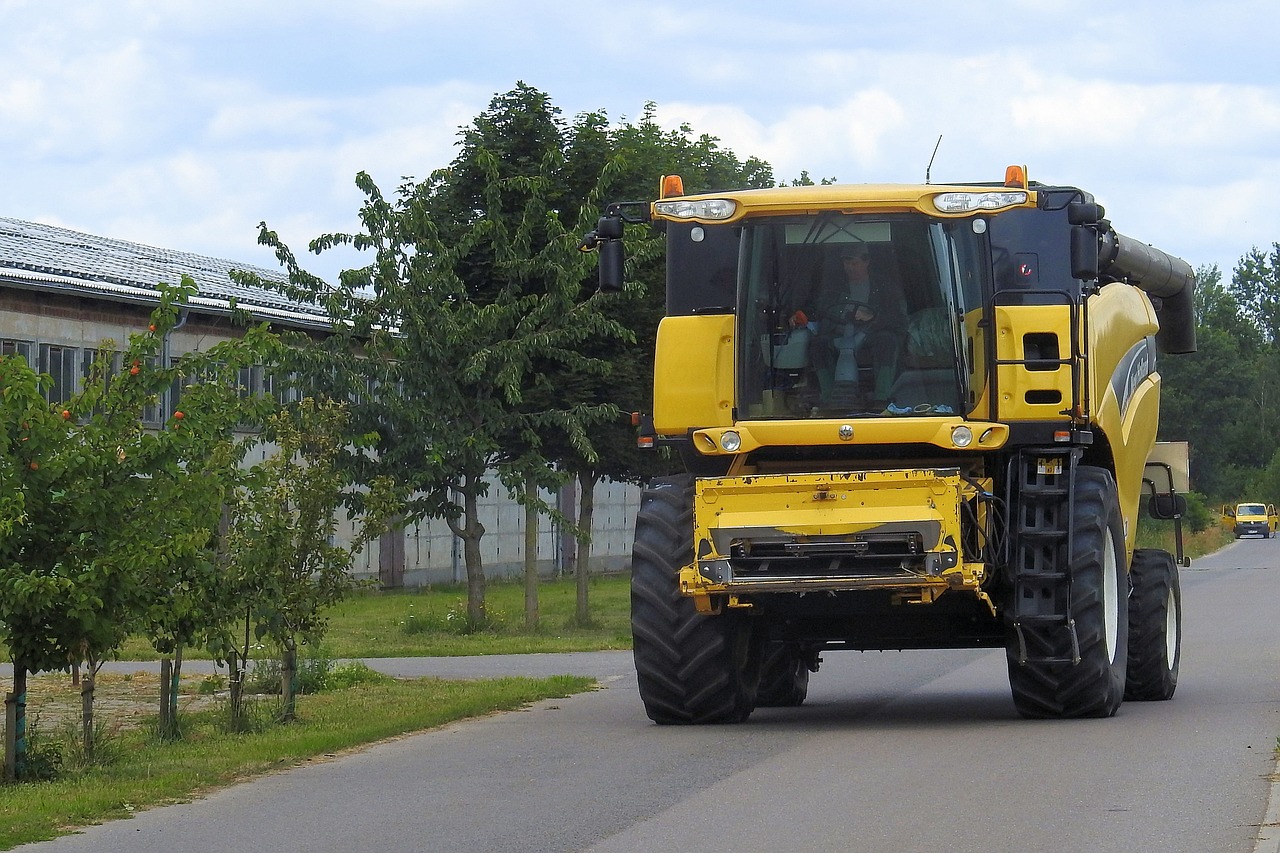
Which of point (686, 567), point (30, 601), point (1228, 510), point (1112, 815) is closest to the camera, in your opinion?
point (1112, 815)

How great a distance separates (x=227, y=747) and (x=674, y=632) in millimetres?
3056

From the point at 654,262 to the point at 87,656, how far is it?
1781 cm

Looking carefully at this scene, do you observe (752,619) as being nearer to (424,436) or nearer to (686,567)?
(686,567)

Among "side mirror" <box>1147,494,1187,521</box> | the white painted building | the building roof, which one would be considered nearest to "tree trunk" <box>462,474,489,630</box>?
the white painted building

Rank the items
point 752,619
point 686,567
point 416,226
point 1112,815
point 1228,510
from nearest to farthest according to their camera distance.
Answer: point 1112,815
point 686,567
point 752,619
point 416,226
point 1228,510

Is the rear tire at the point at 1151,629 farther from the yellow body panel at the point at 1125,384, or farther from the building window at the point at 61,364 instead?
the building window at the point at 61,364

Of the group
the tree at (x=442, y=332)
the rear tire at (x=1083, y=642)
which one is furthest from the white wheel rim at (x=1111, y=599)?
the tree at (x=442, y=332)

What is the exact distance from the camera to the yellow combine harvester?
13.7 meters

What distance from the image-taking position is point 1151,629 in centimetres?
1634

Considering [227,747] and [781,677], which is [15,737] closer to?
[227,747]

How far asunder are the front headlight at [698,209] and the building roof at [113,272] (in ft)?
60.9

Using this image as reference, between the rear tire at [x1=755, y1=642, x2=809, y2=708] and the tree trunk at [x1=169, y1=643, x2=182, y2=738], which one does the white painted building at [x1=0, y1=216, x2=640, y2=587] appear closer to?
the tree trunk at [x1=169, y1=643, x2=182, y2=738]

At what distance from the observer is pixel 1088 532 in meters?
14.2

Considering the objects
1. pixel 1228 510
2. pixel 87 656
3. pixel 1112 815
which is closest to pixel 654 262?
pixel 87 656
